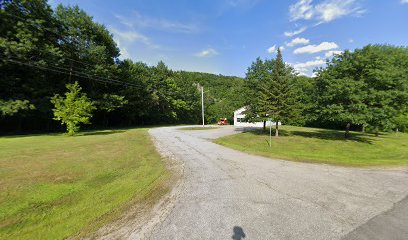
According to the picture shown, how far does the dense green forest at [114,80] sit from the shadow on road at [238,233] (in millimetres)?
17458

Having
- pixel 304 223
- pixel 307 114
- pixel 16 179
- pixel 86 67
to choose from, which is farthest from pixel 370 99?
pixel 86 67

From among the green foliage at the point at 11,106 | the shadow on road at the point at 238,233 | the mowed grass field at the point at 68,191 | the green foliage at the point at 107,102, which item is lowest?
the mowed grass field at the point at 68,191

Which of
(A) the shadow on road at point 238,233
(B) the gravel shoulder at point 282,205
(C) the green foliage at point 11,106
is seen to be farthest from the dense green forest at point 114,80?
(A) the shadow on road at point 238,233

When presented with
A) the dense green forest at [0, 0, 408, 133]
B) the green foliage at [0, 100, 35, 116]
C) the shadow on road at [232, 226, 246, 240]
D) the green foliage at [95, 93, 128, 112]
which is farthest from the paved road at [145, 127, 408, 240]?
the green foliage at [95, 93, 128, 112]

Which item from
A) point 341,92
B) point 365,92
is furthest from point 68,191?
point 365,92

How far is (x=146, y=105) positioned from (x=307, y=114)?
124 ft

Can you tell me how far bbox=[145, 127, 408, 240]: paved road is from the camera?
4086mm

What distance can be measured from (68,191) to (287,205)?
6.86 metres

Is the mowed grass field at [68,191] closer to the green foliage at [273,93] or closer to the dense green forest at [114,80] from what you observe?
the green foliage at [273,93]

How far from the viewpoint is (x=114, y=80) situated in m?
38.2

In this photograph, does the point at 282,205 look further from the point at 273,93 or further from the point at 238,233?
the point at 273,93

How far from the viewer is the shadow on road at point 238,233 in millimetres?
3900

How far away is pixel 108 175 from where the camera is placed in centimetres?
820

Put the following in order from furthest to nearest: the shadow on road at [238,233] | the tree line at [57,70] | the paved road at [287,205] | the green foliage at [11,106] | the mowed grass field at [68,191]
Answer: the tree line at [57,70]
the green foliage at [11,106]
the mowed grass field at [68,191]
the paved road at [287,205]
the shadow on road at [238,233]
